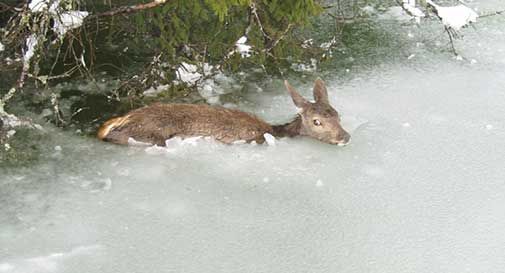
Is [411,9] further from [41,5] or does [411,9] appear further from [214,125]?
[41,5]

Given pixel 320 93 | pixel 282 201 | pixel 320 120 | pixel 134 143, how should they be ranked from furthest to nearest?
1. pixel 320 93
2. pixel 320 120
3. pixel 134 143
4. pixel 282 201

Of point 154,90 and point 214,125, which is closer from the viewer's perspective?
point 214,125

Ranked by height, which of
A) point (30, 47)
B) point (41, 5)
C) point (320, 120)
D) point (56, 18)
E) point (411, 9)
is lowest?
point (320, 120)

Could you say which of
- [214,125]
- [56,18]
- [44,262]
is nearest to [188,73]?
[214,125]

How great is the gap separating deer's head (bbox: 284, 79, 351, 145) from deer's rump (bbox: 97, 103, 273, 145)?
278 mm

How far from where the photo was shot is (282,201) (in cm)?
458

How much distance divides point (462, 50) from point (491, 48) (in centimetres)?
29

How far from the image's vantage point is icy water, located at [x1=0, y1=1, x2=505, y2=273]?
4043 mm

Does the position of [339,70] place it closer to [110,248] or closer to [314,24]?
[314,24]

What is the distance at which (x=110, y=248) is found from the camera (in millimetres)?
4066

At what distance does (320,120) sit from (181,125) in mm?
1002

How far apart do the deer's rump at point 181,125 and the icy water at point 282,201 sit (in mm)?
97

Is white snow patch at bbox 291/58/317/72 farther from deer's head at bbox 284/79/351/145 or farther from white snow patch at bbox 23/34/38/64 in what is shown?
white snow patch at bbox 23/34/38/64

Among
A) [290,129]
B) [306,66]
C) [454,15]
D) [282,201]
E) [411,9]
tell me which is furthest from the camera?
[306,66]
